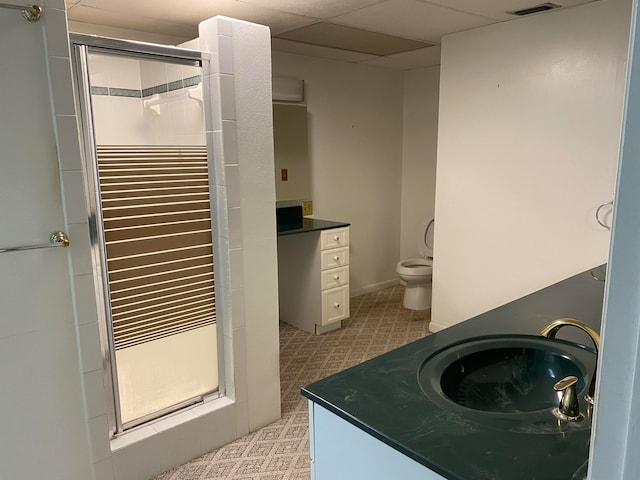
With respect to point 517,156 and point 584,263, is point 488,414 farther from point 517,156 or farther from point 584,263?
point 517,156

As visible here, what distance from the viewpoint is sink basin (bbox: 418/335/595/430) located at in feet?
4.24

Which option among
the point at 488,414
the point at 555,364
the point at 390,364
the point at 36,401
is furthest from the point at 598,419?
the point at 36,401

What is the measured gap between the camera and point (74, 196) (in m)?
1.75

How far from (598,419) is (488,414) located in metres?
0.63

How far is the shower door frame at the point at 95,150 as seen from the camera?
1806 mm

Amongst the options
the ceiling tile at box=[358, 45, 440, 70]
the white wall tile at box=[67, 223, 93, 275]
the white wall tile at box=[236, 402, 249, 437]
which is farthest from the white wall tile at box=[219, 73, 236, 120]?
the ceiling tile at box=[358, 45, 440, 70]

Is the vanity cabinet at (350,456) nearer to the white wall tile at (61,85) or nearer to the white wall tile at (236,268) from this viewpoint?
the white wall tile at (236,268)

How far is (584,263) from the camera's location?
2861mm

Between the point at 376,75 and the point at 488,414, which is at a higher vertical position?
the point at 376,75

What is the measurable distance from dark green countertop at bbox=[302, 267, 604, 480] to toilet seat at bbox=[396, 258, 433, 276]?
2.70m

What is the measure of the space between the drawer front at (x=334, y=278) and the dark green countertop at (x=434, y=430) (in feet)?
7.44

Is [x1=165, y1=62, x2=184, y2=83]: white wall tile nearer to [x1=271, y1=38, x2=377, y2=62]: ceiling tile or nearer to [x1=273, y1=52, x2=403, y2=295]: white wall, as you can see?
[x1=271, y1=38, x2=377, y2=62]: ceiling tile

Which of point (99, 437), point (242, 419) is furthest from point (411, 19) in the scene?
point (99, 437)

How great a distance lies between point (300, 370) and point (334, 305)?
0.76 meters
